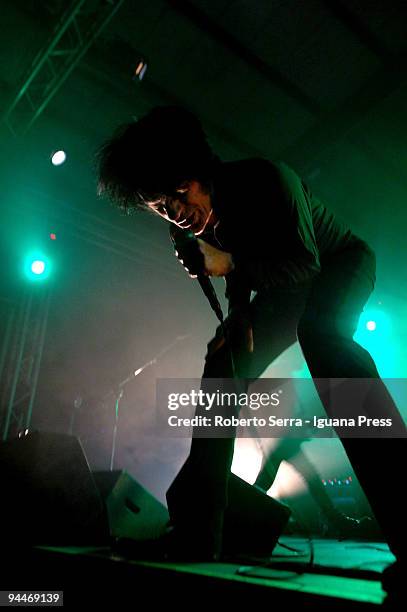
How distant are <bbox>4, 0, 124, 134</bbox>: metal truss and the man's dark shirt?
136 inches

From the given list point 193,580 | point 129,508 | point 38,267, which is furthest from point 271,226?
point 38,267

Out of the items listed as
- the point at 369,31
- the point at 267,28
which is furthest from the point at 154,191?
the point at 369,31

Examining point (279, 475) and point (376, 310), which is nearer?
point (279, 475)

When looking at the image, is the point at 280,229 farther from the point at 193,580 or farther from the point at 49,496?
the point at 49,496

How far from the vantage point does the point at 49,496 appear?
1.82 metres

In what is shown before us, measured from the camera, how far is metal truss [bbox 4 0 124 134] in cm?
400

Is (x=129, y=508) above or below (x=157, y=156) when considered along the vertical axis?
below

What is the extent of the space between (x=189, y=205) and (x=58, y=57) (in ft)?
12.7

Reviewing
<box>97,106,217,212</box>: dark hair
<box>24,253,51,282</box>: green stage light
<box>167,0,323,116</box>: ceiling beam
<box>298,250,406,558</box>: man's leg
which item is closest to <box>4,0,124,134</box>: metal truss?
<box>167,0,323,116</box>: ceiling beam

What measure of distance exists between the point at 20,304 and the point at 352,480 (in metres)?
5.14

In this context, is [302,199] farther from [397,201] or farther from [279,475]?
[397,201]

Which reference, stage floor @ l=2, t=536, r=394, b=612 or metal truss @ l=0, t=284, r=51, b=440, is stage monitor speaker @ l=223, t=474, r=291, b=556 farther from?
metal truss @ l=0, t=284, r=51, b=440

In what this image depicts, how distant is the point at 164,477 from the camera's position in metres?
7.25

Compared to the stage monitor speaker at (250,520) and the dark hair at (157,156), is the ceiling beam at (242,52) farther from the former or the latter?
the stage monitor speaker at (250,520)
